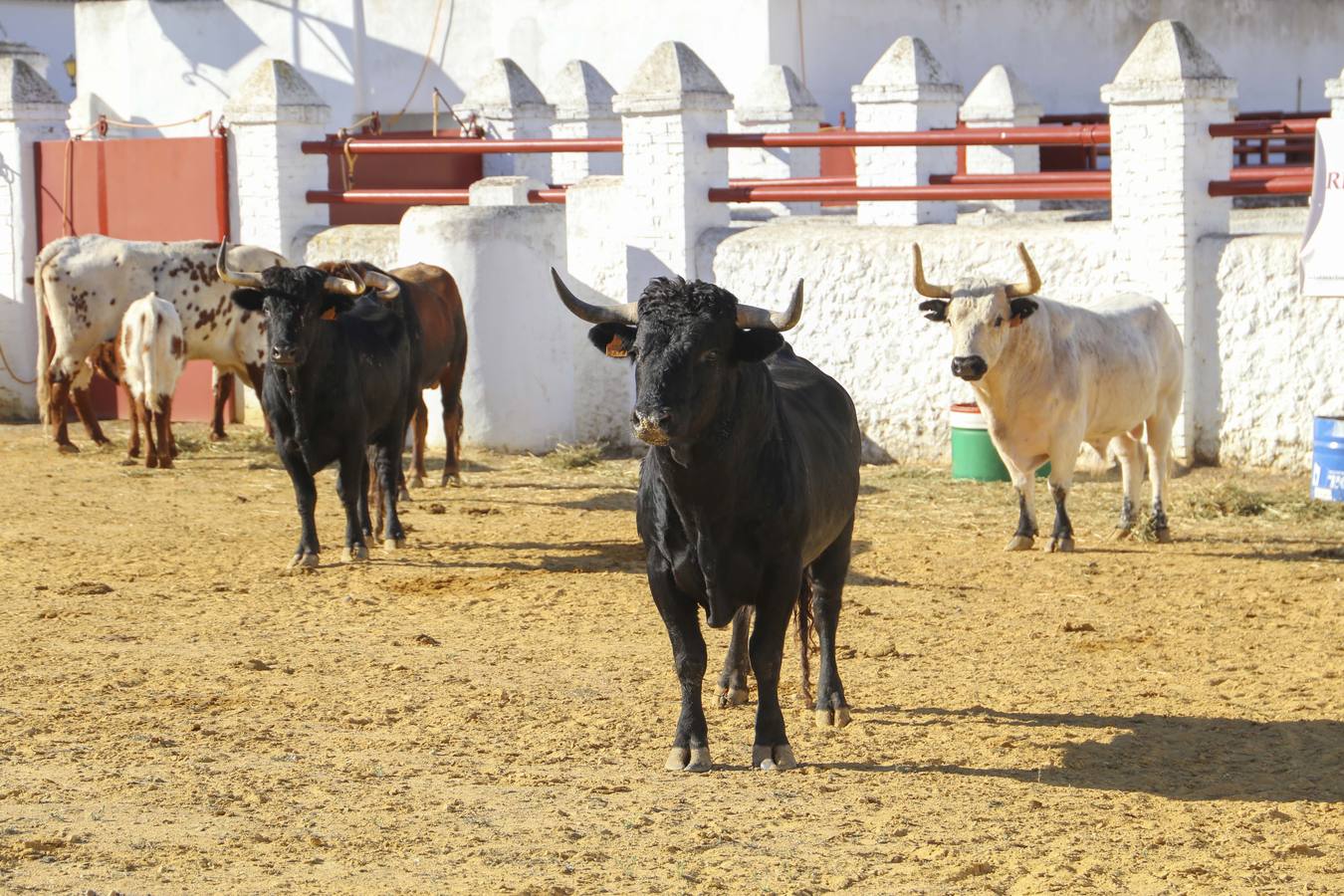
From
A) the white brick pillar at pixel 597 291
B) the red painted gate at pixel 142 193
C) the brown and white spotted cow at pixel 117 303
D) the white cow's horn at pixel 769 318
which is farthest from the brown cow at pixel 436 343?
the white cow's horn at pixel 769 318

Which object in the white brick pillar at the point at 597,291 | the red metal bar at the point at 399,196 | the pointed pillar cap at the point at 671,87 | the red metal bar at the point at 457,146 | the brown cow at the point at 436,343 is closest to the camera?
the brown cow at the point at 436,343

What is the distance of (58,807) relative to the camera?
571cm

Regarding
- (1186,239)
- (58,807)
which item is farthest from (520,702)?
(1186,239)

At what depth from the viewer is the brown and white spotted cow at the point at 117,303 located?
14.1 meters

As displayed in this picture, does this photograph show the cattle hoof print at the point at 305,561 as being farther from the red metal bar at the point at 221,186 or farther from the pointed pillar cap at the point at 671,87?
the red metal bar at the point at 221,186

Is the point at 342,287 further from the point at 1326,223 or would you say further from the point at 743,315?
the point at 1326,223

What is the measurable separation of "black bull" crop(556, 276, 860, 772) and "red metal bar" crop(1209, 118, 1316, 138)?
21.8 ft

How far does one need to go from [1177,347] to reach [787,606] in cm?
557

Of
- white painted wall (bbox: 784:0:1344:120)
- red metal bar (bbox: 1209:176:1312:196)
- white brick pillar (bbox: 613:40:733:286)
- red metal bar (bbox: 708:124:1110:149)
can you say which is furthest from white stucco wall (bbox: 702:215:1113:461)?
white painted wall (bbox: 784:0:1344:120)

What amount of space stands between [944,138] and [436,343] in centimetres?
400

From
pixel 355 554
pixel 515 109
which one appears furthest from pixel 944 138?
pixel 515 109

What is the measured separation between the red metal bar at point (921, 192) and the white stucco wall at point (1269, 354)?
1.20 meters

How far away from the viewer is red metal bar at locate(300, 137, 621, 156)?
→ 49.0ft

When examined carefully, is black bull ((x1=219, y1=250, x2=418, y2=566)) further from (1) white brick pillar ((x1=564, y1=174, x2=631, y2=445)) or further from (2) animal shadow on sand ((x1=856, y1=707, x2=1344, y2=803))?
(1) white brick pillar ((x1=564, y1=174, x2=631, y2=445))
